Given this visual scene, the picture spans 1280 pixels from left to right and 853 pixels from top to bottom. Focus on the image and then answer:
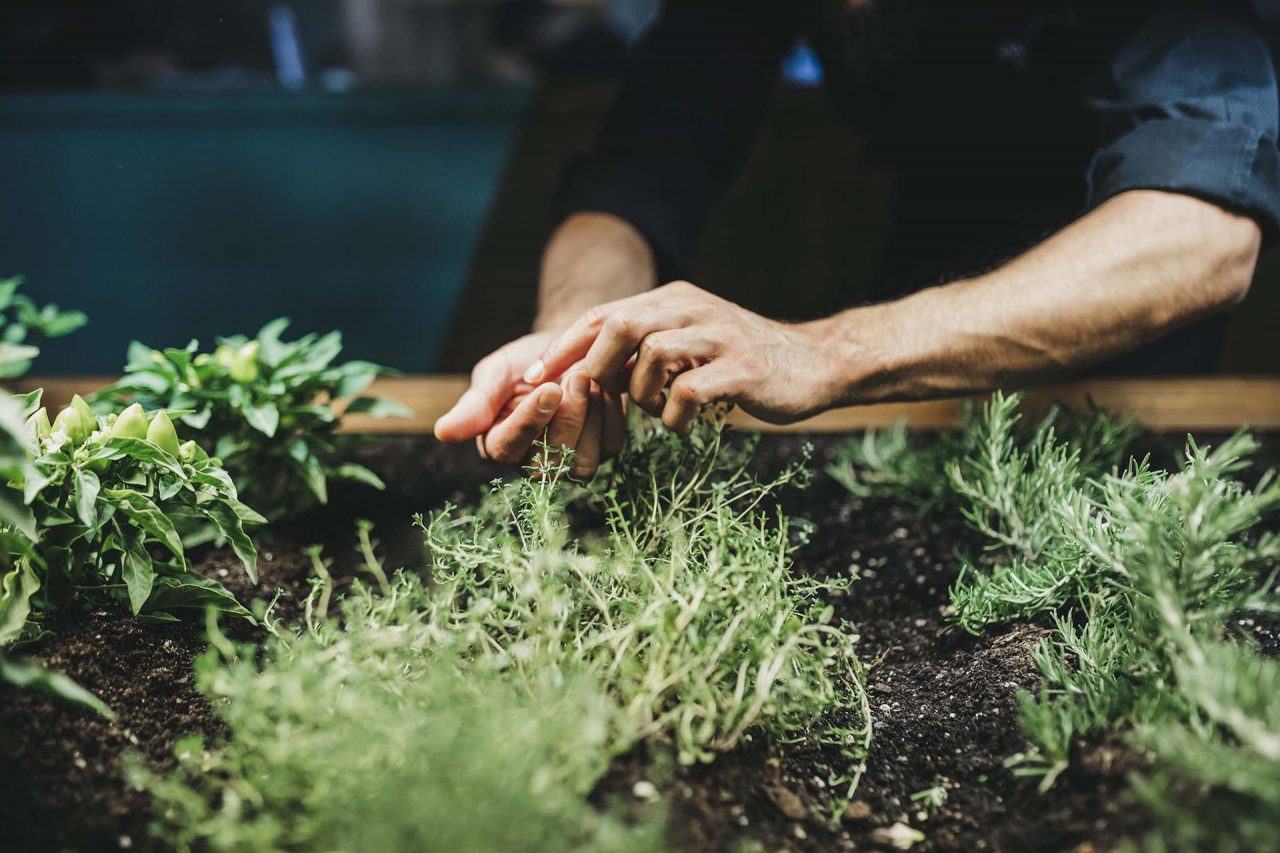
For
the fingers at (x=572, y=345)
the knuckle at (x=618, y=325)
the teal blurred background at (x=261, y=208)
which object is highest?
the knuckle at (x=618, y=325)

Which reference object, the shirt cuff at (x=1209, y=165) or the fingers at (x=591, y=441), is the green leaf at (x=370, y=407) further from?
the shirt cuff at (x=1209, y=165)

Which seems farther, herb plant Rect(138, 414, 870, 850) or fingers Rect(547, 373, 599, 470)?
fingers Rect(547, 373, 599, 470)

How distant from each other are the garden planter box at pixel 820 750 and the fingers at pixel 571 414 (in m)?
0.22

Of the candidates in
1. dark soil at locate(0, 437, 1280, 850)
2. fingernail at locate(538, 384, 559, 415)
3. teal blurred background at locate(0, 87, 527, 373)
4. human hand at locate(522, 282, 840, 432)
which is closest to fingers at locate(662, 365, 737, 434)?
human hand at locate(522, 282, 840, 432)

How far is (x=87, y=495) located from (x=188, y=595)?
12 centimetres

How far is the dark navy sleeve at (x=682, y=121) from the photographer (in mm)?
1357

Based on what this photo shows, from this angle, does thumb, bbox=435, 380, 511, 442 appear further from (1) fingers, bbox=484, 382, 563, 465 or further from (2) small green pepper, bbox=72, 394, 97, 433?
(2) small green pepper, bbox=72, 394, 97, 433

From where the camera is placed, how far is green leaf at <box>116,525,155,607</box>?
2.17 feet

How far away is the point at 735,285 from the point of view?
1.06 meters

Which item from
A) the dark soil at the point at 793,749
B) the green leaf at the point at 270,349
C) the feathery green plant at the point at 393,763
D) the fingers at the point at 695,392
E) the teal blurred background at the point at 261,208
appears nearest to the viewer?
the feathery green plant at the point at 393,763

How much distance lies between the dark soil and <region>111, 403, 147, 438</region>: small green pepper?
150mm

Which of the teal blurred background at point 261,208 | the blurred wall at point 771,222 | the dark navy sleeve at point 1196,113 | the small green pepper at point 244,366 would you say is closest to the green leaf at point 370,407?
the small green pepper at point 244,366

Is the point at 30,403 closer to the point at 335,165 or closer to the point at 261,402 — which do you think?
the point at 261,402

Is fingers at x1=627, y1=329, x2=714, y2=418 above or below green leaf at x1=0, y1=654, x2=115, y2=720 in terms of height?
above
